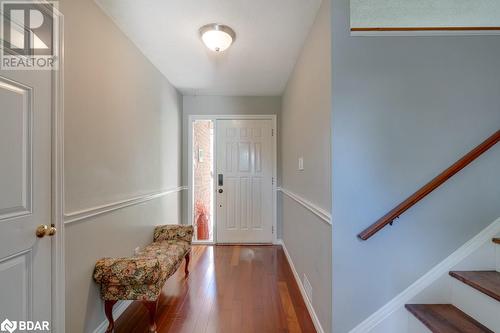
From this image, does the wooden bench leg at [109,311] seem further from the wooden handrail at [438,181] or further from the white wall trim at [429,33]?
the white wall trim at [429,33]

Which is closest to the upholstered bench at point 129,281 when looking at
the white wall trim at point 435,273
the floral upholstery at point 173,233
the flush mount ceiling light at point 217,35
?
the floral upholstery at point 173,233

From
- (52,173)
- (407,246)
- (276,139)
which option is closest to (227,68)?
(276,139)

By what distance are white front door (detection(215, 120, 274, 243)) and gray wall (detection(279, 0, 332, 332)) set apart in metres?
1.26

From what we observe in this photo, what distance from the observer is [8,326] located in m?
1.17

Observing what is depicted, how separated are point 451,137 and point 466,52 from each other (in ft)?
1.90

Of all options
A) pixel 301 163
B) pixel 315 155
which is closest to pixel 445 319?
pixel 315 155

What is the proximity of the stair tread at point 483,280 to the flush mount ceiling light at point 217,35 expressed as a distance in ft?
8.06

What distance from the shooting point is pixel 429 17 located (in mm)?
1635

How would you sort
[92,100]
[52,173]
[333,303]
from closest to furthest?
[52,173] < [333,303] < [92,100]

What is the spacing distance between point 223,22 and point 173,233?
222 centimetres

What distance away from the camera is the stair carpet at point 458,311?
4.48 feet

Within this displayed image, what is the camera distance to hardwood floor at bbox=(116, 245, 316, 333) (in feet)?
6.36

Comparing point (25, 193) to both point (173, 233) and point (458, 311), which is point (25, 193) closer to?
point (173, 233)

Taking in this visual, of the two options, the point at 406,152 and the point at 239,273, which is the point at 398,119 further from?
the point at 239,273
